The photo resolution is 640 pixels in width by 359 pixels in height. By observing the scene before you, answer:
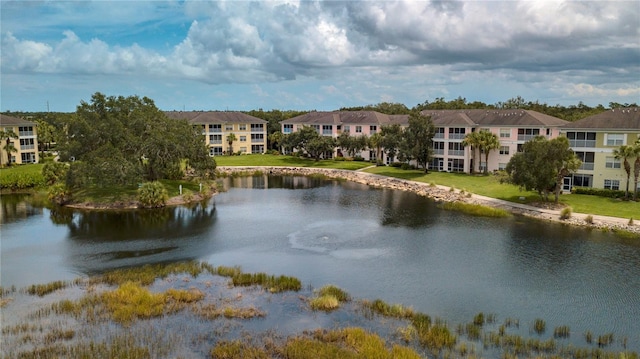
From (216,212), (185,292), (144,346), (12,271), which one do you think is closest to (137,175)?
(216,212)

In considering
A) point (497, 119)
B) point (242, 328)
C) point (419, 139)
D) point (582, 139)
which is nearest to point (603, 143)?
point (582, 139)

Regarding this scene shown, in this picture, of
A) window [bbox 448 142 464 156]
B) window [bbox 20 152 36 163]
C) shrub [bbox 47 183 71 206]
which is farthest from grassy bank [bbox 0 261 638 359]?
window [bbox 20 152 36 163]

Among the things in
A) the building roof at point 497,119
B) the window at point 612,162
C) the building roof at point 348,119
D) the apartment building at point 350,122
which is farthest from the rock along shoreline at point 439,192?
the building roof at point 348,119

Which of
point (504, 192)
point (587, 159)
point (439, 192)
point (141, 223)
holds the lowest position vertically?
point (141, 223)

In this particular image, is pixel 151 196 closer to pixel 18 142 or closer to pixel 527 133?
pixel 18 142

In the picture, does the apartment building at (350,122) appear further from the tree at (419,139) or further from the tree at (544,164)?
the tree at (544,164)
